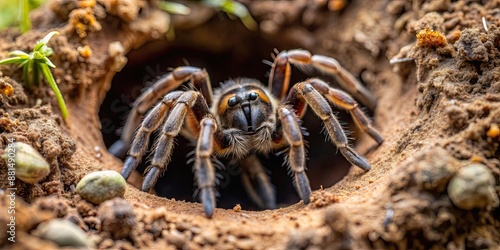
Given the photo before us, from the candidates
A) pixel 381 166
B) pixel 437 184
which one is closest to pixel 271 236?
pixel 437 184

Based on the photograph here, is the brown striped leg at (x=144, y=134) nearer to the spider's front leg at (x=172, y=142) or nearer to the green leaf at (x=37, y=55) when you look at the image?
the spider's front leg at (x=172, y=142)

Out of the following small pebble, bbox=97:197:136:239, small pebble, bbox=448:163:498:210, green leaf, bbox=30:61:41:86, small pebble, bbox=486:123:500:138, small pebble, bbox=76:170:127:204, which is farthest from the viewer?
green leaf, bbox=30:61:41:86

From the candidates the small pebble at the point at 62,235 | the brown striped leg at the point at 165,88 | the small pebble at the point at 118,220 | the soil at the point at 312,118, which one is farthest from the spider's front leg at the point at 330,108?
the small pebble at the point at 62,235

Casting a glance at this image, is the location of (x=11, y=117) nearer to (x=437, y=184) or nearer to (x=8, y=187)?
(x=8, y=187)

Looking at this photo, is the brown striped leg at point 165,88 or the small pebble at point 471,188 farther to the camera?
the brown striped leg at point 165,88

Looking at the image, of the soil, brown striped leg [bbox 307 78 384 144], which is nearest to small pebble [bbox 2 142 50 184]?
the soil

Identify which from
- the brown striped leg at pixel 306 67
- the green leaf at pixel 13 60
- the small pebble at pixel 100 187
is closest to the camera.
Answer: the small pebble at pixel 100 187

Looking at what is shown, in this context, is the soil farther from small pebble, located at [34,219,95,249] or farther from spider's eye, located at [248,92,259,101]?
spider's eye, located at [248,92,259,101]
